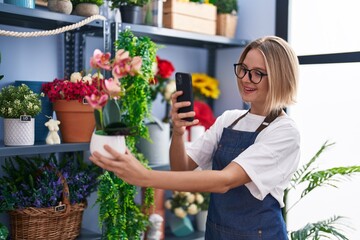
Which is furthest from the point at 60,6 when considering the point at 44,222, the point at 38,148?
the point at 44,222

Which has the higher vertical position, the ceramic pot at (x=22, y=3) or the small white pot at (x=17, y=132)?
the ceramic pot at (x=22, y=3)

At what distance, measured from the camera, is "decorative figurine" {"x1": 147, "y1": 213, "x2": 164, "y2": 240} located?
2.13m

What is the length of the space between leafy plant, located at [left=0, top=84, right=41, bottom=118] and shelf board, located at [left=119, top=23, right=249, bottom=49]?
1.73 feet

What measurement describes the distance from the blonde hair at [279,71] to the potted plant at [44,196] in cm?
87

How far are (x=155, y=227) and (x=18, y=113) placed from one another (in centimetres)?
91

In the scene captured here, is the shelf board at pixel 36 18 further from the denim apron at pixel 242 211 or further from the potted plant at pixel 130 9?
the denim apron at pixel 242 211

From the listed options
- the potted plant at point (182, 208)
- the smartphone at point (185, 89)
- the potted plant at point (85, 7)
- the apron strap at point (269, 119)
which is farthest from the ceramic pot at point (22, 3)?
the potted plant at point (182, 208)

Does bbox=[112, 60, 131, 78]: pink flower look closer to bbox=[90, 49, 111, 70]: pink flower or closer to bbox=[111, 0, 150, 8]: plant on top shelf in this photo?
bbox=[90, 49, 111, 70]: pink flower

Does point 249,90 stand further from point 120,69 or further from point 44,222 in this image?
point 44,222

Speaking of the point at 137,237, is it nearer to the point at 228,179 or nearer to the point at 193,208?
the point at 193,208

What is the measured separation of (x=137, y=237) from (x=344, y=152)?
3.75 feet

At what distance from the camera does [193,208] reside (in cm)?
233

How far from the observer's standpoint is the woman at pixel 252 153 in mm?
1247

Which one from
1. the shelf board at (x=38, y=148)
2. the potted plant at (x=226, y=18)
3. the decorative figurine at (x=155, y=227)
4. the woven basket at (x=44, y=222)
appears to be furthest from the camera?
the potted plant at (x=226, y=18)
